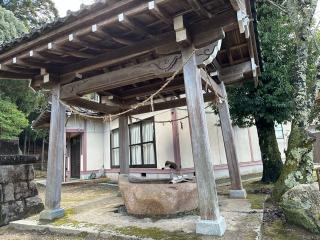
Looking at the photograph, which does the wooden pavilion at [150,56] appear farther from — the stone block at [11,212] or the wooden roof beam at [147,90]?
the stone block at [11,212]

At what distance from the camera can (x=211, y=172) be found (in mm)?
3502

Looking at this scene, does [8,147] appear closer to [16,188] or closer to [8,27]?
[16,188]

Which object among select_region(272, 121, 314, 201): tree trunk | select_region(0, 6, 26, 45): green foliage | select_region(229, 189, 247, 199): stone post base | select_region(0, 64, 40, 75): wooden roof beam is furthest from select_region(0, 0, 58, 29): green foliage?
select_region(272, 121, 314, 201): tree trunk

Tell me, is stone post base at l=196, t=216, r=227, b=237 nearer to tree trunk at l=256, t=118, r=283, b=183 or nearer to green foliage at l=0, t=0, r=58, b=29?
tree trunk at l=256, t=118, r=283, b=183

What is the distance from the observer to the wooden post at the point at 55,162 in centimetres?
485

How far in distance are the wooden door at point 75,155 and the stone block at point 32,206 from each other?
31.6 feet

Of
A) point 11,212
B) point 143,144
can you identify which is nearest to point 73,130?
Answer: point 143,144

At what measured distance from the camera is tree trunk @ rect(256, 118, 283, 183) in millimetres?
7855

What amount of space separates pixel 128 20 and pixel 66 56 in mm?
1864

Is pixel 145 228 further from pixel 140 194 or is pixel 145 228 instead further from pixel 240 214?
pixel 240 214

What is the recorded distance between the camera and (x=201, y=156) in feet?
11.6

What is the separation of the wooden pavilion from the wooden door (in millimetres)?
10196

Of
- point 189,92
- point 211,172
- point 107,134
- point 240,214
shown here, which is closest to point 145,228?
point 211,172

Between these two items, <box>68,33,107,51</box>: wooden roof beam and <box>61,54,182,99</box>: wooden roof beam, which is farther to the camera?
<box>61,54,182,99</box>: wooden roof beam
